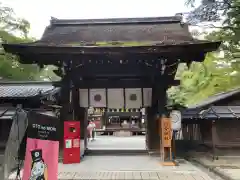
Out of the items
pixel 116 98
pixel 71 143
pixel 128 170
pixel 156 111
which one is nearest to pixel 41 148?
pixel 128 170


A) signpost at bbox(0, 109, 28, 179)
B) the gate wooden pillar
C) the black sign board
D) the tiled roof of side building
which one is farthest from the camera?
the tiled roof of side building

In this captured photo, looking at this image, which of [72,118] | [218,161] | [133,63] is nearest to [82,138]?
[72,118]

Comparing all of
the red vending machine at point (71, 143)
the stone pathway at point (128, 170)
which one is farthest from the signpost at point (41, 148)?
Result: the red vending machine at point (71, 143)

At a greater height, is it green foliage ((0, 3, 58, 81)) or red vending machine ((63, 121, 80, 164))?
green foliage ((0, 3, 58, 81))

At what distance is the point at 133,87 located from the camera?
13094 mm

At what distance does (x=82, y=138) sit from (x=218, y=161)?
6.56m

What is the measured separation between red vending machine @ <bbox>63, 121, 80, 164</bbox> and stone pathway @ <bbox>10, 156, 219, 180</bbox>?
357mm

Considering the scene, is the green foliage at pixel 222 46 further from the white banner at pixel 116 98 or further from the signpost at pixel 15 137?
the signpost at pixel 15 137

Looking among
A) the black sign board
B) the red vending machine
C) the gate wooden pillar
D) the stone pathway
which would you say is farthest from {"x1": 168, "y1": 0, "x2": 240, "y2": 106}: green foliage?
the black sign board

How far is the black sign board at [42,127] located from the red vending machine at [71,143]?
20.4ft

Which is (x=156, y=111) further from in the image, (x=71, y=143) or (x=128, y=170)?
(x=71, y=143)

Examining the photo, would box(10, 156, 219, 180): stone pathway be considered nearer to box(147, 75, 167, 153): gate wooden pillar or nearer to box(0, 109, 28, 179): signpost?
box(147, 75, 167, 153): gate wooden pillar

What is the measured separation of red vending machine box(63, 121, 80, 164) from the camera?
11.8 m

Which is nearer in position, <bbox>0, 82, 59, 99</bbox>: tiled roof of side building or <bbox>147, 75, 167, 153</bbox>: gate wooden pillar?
<bbox>147, 75, 167, 153</bbox>: gate wooden pillar
